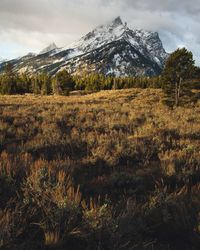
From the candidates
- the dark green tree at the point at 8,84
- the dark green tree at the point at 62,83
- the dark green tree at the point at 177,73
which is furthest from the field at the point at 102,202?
the dark green tree at the point at 8,84

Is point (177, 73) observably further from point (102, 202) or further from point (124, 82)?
point (124, 82)

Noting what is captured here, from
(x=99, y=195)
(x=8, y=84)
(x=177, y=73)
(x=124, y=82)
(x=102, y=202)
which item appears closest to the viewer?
(x=99, y=195)

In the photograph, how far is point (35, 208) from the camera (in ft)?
12.9

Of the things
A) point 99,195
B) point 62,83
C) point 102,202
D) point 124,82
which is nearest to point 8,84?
point 62,83

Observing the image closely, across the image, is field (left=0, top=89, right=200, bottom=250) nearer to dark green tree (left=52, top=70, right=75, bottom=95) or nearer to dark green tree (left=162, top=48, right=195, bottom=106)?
dark green tree (left=162, top=48, right=195, bottom=106)

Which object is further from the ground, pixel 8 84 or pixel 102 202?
pixel 8 84

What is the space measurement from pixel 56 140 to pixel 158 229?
17.1 feet

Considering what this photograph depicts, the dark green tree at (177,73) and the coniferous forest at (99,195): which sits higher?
the dark green tree at (177,73)

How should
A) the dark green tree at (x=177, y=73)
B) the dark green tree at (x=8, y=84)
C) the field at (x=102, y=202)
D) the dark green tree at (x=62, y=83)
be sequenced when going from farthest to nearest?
the dark green tree at (x=8, y=84)
the dark green tree at (x=62, y=83)
the dark green tree at (x=177, y=73)
the field at (x=102, y=202)

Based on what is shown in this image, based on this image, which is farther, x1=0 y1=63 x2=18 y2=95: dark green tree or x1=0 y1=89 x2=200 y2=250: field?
x1=0 y1=63 x2=18 y2=95: dark green tree

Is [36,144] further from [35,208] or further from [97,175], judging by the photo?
[35,208]

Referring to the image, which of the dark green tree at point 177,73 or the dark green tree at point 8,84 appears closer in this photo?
the dark green tree at point 177,73

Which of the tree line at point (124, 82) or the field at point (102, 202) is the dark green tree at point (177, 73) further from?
the field at point (102, 202)

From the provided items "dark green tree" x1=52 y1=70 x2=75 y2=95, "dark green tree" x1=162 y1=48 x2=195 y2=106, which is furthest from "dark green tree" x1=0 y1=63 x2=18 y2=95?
"dark green tree" x1=162 y1=48 x2=195 y2=106
